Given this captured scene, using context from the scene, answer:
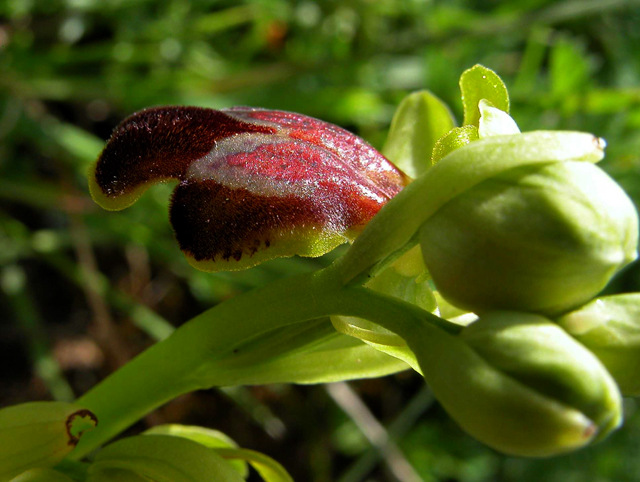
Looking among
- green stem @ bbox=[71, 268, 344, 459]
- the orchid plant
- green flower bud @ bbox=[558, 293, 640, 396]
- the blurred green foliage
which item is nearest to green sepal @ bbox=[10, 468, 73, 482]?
the orchid plant

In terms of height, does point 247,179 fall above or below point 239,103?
above

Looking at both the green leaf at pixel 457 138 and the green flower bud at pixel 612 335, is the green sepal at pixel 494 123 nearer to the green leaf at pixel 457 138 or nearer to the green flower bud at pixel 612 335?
the green leaf at pixel 457 138

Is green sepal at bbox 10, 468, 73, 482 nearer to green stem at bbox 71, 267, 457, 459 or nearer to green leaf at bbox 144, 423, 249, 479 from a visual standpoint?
green stem at bbox 71, 267, 457, 459

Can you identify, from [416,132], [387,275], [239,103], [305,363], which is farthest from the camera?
[239,103]

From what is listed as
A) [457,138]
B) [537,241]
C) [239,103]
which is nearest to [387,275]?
[457,138]

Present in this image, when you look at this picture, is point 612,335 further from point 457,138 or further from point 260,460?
point 260,460

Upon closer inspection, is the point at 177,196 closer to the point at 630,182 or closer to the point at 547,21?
the point at 630,182

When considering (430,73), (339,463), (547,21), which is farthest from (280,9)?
(339,463)
